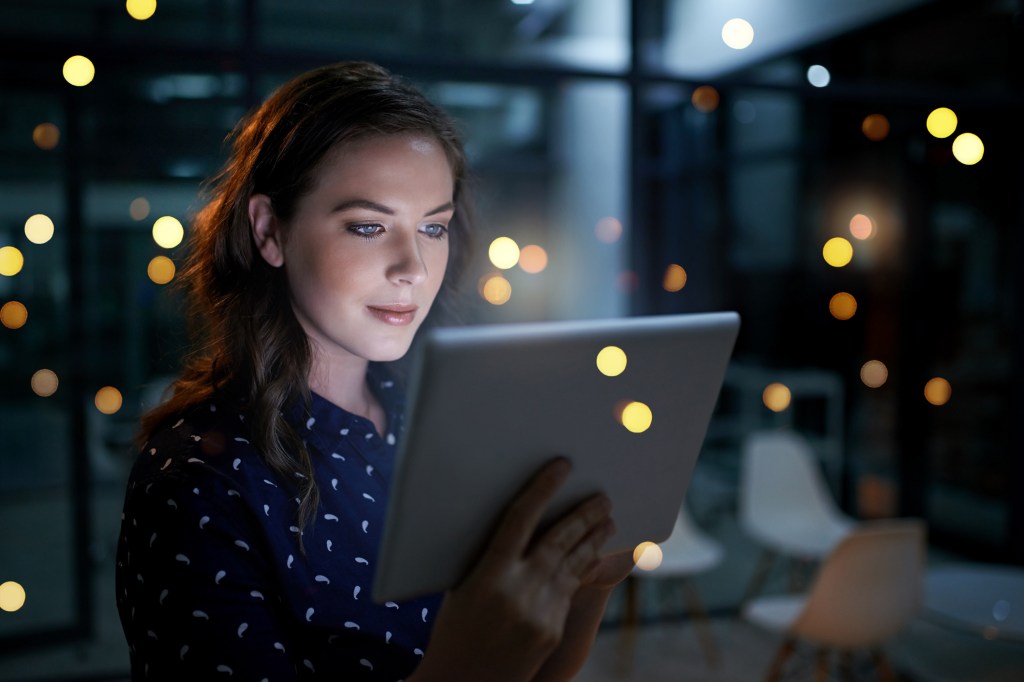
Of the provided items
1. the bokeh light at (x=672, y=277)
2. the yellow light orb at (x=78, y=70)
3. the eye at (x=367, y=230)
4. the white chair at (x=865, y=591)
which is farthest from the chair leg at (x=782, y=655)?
the yellow light orb at (x=78, y=70)

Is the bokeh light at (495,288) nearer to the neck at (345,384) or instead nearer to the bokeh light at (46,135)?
the bokeh light at (46,135)

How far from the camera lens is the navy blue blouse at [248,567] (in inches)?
31.2

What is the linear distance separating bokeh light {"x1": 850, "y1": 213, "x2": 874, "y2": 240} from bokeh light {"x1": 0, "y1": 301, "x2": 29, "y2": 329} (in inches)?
162

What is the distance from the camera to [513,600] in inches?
30.0

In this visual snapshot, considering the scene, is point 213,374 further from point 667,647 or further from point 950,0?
point 950,0

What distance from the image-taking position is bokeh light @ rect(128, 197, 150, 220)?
3529 millimetres

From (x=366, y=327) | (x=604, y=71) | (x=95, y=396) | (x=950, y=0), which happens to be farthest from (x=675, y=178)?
(x=366, y=327)

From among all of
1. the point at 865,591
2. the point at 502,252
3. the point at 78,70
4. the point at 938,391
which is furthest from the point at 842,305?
the point at 78,70

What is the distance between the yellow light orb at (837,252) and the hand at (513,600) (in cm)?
444

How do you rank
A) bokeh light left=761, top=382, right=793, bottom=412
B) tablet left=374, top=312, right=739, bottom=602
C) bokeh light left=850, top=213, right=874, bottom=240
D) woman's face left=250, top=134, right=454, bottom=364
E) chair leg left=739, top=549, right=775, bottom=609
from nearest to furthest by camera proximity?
1. tablet left=374, top=312, right=739, bottom=602
2. woman's face left=250, top=134, right=454, bottom=364
3. chair leg left=739, top=549, right=775, bottom=609
4. bokeh light left=850, top=213, right=874, bottom=240
5. bokeh light left=761, top=382, right=793, bottom=412

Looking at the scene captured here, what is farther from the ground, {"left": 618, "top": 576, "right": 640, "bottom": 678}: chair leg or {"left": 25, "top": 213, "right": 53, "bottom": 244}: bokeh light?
{"left": 25, "top": 213, "right": 53, "bottom": 244}: bokeh light

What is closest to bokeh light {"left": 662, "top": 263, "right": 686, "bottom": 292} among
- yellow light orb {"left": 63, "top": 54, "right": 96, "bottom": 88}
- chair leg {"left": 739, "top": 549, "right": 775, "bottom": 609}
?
chair leg {"left": 739, "top": 549, "right": 775, "bottom": 609}

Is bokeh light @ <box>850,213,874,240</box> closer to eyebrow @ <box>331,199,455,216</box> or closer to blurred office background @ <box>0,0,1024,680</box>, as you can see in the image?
blurred office background @ <box>0,0,1024,680</box>

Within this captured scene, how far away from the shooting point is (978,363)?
439 cm
